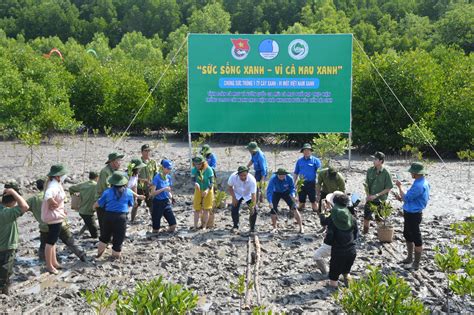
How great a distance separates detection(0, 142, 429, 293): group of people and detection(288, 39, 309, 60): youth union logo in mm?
4755

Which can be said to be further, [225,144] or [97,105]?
[97,105]

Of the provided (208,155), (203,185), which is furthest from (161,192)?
(208,155)

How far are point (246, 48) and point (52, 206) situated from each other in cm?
954

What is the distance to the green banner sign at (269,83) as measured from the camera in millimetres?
16625

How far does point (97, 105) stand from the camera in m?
32.1

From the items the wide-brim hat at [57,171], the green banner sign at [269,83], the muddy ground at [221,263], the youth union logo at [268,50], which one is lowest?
the muddy ground at [221,263]

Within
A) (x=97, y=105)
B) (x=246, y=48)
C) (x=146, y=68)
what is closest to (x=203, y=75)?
(x=246, y=48)

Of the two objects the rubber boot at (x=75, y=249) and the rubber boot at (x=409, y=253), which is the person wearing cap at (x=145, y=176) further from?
the rubber boot at (x=409, y=253)

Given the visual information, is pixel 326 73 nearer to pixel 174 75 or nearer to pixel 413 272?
pixel 413 272

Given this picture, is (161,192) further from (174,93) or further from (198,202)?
(174,93)

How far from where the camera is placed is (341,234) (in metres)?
7.96

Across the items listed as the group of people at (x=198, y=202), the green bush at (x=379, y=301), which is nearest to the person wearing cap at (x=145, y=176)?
the group of people at (x=198, y=202)

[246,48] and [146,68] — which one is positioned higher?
[146,68]

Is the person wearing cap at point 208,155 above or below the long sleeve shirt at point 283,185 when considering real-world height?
above
